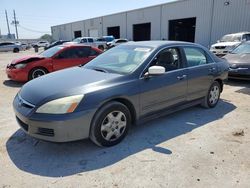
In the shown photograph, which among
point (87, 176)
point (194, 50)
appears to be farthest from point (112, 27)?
point (87, 176)

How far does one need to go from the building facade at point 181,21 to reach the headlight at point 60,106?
20.5 meters

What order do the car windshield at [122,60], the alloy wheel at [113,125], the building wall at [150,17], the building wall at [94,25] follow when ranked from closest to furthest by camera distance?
the alloy wheel at [113,125] → the car windshield at [122,60] → the building wall at [150,17] → the building wall at [94,25]

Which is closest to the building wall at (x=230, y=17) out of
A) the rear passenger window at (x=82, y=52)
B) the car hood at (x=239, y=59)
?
the car hood at (x=239, y=59)

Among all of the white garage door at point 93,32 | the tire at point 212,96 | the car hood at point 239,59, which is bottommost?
the tire at point 212,96

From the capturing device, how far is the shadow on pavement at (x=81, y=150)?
10.2ft

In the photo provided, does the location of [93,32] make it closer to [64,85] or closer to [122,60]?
[122,60]

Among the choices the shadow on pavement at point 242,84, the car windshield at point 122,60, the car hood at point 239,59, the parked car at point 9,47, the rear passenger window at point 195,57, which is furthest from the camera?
the parked car at point 9,47

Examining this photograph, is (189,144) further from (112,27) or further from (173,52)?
(112,27)

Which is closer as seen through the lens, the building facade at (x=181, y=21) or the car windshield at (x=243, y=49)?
the car windshield at (x=243, y=49)

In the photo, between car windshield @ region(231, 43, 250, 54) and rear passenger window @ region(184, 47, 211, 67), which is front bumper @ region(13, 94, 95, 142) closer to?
rear passenger window @ region(184, 47, 211, 67)

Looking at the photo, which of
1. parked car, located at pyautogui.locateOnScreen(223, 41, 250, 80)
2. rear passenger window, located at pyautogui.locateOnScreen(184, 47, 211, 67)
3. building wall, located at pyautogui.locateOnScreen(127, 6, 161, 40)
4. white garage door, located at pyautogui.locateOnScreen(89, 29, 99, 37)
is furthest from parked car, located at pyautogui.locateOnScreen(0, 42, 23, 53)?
rear passenger window, located at pyautogui.locateOnScreen(184, 47, 211, 67)

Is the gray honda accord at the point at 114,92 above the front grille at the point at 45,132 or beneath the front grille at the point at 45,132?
above

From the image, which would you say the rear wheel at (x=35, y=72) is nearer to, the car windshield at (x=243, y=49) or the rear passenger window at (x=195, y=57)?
the rear passenger window at (x=195, y=57)

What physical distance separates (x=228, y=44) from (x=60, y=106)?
13.8m
